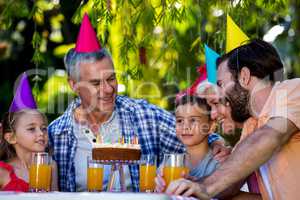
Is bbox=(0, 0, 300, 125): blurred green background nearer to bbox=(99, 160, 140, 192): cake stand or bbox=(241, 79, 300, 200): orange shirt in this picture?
bbox=(99, 160, 140, 192): cake stand

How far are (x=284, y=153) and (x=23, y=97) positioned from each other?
157 centimetres

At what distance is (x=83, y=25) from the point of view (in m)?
4.59

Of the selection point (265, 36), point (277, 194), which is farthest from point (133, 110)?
point (265, 36)

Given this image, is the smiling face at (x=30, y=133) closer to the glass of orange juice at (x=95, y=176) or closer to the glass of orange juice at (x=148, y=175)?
the glass of orange juice at (x=95, y=176)

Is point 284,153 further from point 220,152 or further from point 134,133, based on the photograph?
point 134,133

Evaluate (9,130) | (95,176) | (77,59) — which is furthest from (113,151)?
(77,59)

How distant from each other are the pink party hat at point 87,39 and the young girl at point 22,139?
424 mm

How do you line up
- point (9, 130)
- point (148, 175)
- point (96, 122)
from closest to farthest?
point (148, 175)
point (9, 130)
point (96, 122)

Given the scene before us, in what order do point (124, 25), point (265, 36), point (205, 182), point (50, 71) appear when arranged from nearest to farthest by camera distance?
point (205, 182), point (124, 25), point (265, 36), point (50, 71)

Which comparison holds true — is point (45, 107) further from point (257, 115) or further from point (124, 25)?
point (257, 115)

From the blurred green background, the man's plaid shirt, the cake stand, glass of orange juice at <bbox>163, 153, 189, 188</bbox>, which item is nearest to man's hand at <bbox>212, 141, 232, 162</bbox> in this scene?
the man's plaid shirt

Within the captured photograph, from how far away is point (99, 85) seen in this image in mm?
4785

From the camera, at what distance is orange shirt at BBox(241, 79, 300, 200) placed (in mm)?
3611

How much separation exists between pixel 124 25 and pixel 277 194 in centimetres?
226
